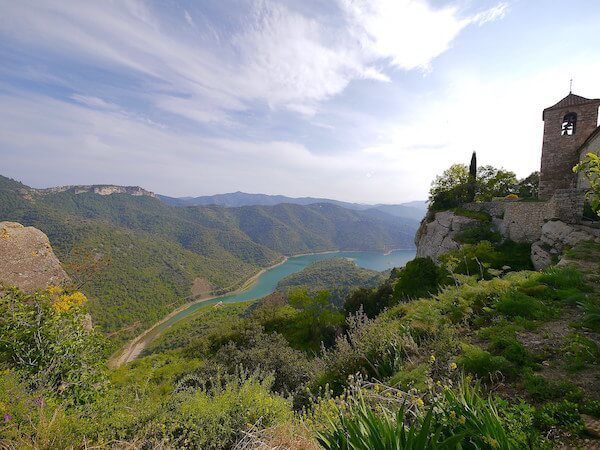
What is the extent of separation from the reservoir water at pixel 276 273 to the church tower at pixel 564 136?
217ft

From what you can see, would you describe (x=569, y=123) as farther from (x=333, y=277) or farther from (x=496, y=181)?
(x=333, y=277)

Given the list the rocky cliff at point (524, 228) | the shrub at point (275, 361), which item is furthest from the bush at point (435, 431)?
the rocky cliff at point (524, 228)

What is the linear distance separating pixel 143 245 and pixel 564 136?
102753 millimetres

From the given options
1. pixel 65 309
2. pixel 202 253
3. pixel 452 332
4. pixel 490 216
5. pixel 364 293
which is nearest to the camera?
pixel 452 332

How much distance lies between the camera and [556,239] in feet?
30.7

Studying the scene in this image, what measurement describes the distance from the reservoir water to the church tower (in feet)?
217

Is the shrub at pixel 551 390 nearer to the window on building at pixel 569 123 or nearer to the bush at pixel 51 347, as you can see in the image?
the bush at pixel 51 347

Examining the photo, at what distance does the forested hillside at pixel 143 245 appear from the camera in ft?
191

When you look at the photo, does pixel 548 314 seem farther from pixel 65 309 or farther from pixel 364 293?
pixel 364 293

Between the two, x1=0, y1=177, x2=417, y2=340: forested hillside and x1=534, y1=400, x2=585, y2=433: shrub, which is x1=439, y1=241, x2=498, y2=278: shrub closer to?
x1=534, y1=400, x2=585, y2=433: shrub

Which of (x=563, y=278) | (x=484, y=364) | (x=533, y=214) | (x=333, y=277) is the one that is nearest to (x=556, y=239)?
(x=533, y=214)

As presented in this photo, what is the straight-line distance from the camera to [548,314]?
4.52 meters

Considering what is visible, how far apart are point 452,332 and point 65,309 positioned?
6762 mm

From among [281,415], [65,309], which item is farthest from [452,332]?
[65,309]
